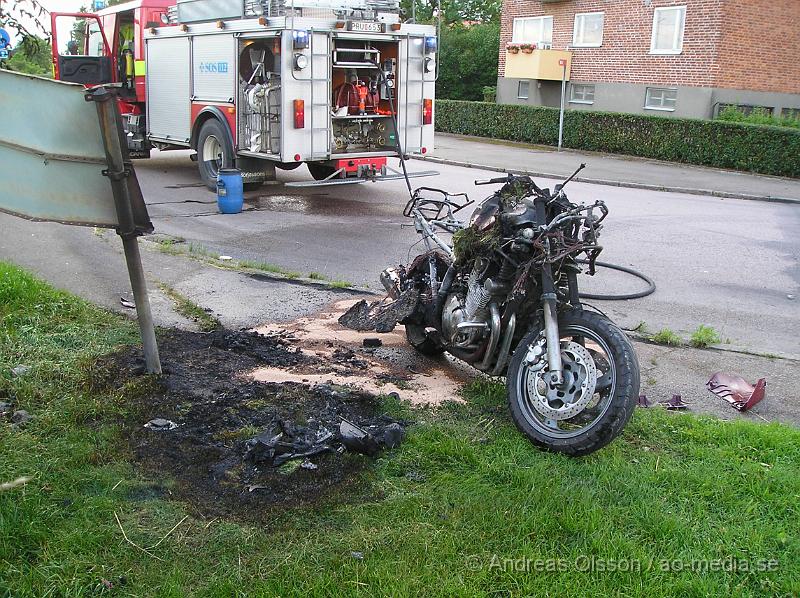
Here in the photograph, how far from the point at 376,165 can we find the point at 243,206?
2.20m

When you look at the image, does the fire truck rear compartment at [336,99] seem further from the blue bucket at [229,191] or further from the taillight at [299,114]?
the blue bucket at [229,191]

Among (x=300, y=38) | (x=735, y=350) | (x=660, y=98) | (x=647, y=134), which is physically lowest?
(x=735, y=350)

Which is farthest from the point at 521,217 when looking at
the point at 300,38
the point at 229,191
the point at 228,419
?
the point at 229,191

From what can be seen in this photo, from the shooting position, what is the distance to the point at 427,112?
13727 millimetres

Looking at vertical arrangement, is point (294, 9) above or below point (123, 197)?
above

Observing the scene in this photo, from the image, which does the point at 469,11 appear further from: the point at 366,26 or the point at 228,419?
the point at 228,419

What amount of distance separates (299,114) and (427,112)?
98.7 inches

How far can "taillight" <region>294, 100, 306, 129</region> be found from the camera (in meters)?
12.1

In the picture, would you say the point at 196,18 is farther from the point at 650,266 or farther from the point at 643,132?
the point at 643,132

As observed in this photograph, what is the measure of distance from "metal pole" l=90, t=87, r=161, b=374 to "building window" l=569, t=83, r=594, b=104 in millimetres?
23344

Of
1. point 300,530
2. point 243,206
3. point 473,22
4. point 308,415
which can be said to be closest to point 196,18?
point 243,206

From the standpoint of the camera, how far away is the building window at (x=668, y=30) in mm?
22938

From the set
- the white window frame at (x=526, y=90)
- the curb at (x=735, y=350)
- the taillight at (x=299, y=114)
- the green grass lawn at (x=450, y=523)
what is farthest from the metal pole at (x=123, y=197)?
the white window frame at (x=526, y=90)

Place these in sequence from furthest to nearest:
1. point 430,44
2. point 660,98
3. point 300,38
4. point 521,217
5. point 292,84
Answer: point 660,98 → point 430,44 → point 292,84 → point 300,38 → point 521,217
